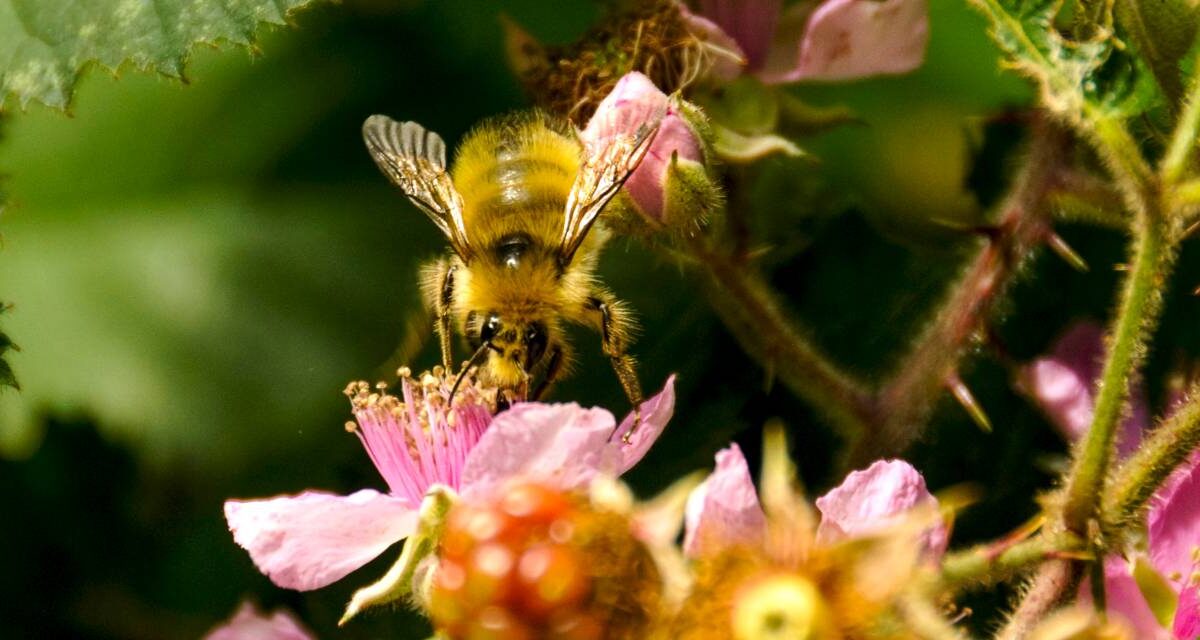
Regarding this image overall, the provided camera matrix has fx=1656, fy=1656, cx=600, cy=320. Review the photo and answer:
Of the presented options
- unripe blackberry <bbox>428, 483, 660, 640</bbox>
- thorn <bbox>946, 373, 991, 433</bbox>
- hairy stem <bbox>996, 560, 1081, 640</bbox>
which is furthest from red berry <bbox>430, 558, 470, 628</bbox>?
thorn <bbox>946, 373, 991, 433</bbox>

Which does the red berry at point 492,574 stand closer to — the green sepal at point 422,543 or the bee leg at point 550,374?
the green sepal at point 422,543

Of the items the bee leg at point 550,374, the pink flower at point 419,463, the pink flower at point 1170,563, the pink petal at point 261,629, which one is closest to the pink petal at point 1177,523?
the pink flower at point 1170,563

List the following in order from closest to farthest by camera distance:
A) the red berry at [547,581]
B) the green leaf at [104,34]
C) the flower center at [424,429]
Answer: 1. the red berry at [547,581]
2. the flower center at [424,429]
3. the green leaf at [104,34]

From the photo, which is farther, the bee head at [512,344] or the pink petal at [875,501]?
the bee head at [512,344]

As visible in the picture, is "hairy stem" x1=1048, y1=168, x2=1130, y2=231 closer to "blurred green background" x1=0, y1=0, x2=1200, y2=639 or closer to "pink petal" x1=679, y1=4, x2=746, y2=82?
"blurred green background" x1=0, y1=0, x2=1200, y2=639

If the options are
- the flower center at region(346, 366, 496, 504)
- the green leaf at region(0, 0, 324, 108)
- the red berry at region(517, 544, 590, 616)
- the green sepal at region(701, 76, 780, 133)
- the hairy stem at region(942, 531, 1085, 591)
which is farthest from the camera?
the green sepal at region(701, 76, 780, 133)

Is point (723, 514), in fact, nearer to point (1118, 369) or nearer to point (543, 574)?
point (543, 574)

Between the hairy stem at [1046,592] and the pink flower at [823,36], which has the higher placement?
the pink flower at [823,36]

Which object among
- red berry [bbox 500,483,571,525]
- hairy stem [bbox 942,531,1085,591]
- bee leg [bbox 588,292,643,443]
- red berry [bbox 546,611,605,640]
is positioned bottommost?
bee leg [bbox 588,292,643,443]
